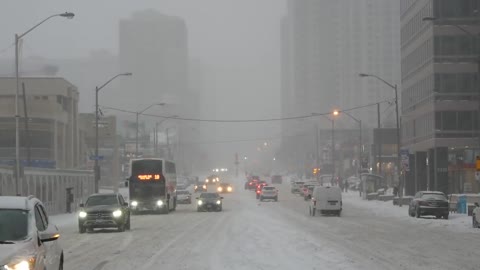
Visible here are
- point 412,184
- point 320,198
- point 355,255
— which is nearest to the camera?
point 355,255

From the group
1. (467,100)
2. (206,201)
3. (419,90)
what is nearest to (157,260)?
(206,201)

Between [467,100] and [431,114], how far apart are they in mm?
3280

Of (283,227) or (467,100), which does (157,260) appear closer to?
(283,227)

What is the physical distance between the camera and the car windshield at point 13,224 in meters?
12.4

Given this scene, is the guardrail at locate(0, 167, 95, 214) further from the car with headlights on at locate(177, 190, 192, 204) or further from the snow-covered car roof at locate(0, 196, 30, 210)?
→ the snow-covered car roof at locate(0, 196, 30, 210)

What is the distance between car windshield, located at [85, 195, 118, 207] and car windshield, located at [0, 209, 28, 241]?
2271cm

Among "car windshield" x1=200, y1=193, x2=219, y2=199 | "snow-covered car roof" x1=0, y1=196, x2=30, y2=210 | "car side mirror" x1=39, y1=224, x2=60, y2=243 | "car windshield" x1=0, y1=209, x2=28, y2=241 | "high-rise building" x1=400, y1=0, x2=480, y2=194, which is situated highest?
"high-rise building" x1=400, y1=0, x2=480, y2=194

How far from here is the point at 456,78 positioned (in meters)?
70.1

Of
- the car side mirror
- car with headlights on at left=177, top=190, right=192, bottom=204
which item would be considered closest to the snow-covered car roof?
the car side mirror

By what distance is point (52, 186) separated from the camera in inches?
2306

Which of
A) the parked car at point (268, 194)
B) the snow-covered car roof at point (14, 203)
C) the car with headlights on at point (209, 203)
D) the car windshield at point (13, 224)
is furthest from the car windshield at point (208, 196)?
the car windshield at point (13, 224)

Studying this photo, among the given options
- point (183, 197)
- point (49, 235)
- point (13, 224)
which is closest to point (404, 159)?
point (183, 197)

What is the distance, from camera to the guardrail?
48.2 metres

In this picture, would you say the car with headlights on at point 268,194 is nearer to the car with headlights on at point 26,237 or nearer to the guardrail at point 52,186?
the guardrail at point 52,186
